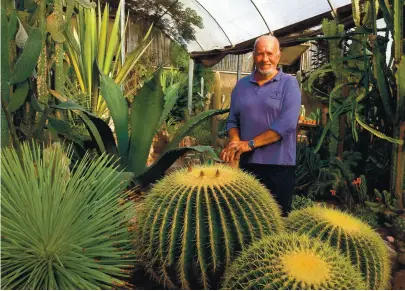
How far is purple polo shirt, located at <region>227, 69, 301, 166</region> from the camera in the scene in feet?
6.89

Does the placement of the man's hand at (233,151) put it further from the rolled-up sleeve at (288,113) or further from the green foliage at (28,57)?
the green foliage at (28,57)

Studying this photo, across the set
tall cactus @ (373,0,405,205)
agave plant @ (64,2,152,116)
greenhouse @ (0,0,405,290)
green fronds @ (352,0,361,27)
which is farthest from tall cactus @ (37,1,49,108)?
agave plant @ (64,2,152,116)

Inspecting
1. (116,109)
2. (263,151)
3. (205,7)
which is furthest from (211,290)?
(205,7)

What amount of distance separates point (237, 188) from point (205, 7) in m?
7.94

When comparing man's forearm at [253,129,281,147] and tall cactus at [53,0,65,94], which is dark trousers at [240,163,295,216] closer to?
man's forearm at [253,129,281,147]

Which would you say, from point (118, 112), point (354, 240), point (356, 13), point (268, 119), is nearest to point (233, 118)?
point (268, 119)

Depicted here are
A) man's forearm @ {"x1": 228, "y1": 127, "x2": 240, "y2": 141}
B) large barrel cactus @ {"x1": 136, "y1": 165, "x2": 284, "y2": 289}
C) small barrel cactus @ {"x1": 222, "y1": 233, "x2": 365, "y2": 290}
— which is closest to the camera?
small barrel cactus @ {"x1": 222, "y1": 233, "x2": 365, "y2": 290}

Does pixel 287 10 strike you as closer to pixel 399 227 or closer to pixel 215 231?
pixel 399 227

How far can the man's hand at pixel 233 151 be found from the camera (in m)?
1.90

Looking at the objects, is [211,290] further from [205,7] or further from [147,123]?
[205,7]

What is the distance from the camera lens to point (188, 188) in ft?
4.42

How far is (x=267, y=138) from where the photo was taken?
6.59 feet

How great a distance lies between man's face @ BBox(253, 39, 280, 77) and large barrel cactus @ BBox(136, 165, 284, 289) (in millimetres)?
929

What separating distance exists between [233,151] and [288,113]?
335 millimetres
